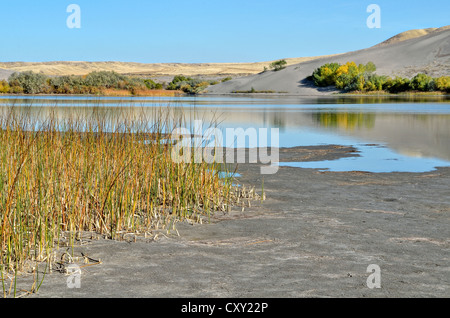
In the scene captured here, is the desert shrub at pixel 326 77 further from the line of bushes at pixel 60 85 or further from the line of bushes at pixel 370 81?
the line of bushes at pixel 60 85

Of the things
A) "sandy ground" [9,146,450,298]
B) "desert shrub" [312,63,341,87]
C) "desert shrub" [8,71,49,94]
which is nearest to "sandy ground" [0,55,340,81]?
"desert shrub" [312,63,341,87]

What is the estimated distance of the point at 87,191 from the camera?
5.04 metres

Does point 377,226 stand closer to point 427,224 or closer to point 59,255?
point 427,224

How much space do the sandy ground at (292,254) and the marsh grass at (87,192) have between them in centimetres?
28

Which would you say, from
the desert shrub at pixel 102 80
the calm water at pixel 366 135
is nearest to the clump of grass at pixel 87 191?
the calm water at pixel 366 135

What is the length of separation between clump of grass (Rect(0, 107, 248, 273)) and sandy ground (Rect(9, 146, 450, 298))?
306 millimetres

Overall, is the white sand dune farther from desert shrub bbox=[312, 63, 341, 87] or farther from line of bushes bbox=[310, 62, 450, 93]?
line of bushes bbox=[310, 62, 450, 93]

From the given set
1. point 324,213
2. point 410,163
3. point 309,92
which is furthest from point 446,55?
point 324,213

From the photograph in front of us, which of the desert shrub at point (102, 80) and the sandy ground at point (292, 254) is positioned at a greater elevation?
the desert shrub at point (102, 80)

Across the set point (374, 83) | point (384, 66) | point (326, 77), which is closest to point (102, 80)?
point (374, 83)

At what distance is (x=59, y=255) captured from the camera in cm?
416

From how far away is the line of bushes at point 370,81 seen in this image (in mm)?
49312

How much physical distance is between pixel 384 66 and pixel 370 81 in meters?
16.3
